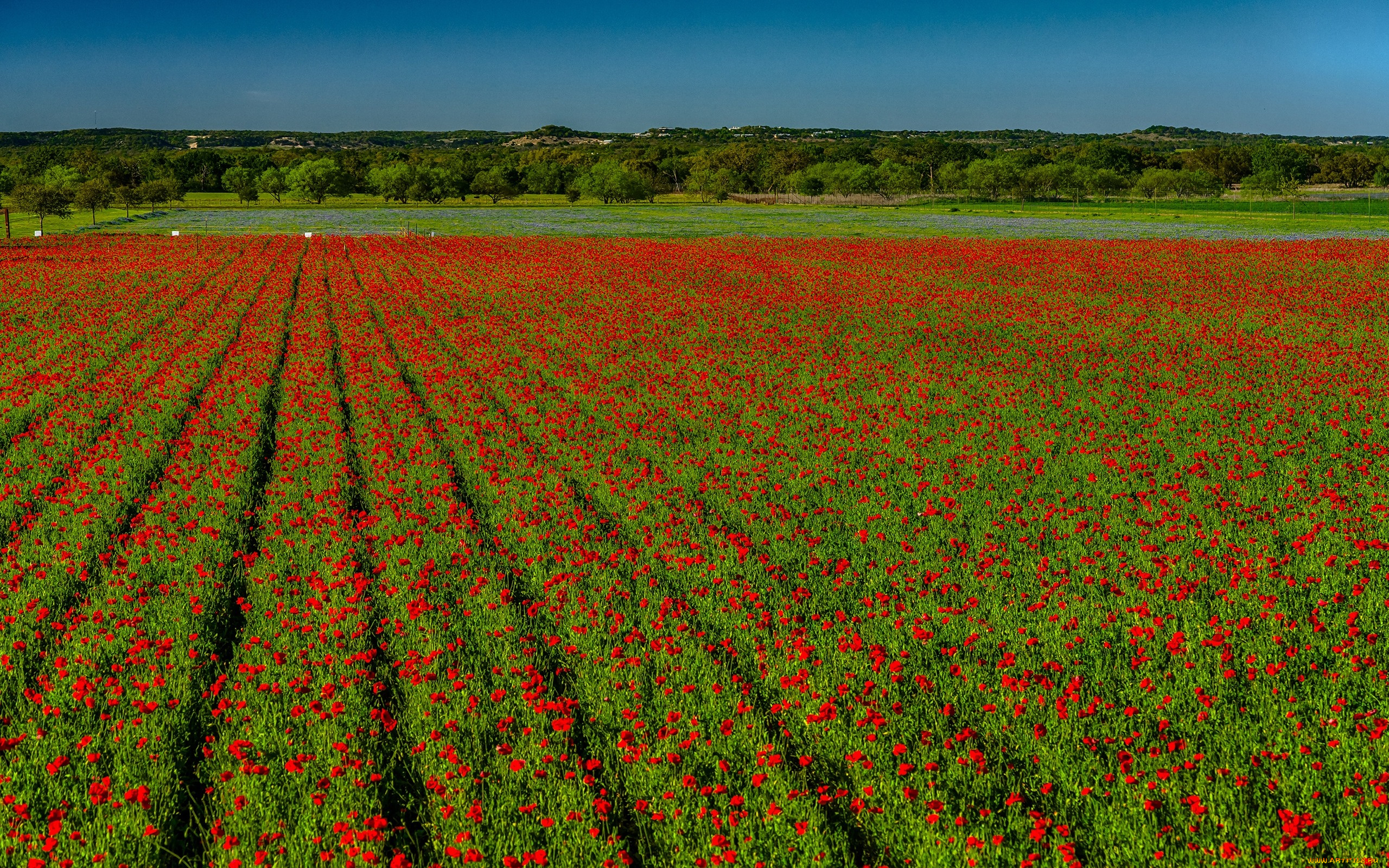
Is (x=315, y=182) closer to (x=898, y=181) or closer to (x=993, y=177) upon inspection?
(x=898, y=181)

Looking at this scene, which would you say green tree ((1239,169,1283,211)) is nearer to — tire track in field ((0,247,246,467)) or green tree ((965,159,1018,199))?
green tree ((965,159,1018,199))

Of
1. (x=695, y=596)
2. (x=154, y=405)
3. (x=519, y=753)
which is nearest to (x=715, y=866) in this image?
(x=519, y=753)

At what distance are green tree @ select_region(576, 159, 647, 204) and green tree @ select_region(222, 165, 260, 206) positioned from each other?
50919 mm

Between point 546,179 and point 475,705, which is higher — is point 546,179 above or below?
above

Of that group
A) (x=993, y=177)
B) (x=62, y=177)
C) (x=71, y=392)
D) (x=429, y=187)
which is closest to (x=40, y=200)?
(x=62, y=177)

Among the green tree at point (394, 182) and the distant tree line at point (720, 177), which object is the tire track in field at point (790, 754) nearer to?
the distant tree line at point (720, 177)

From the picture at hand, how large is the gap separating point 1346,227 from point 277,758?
295 ft

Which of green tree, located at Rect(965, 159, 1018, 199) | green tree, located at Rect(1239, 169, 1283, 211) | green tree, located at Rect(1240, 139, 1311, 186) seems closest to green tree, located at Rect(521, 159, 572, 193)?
green tree, located at Rect(965, 159, 1018, 199)

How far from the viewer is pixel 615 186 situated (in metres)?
146

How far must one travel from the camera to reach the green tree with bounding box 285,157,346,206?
151 m

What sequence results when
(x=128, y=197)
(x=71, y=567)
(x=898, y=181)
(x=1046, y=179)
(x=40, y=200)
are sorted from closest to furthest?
(x=71, y=567) < (x=40, y=200) < (x=128, y=197) < (x=1046, y=179) < (x=898, y=181)

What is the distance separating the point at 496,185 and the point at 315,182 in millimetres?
28448

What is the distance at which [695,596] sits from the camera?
8586mm

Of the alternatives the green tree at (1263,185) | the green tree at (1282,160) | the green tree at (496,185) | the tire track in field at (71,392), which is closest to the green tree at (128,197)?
the green tree at (496,185)
